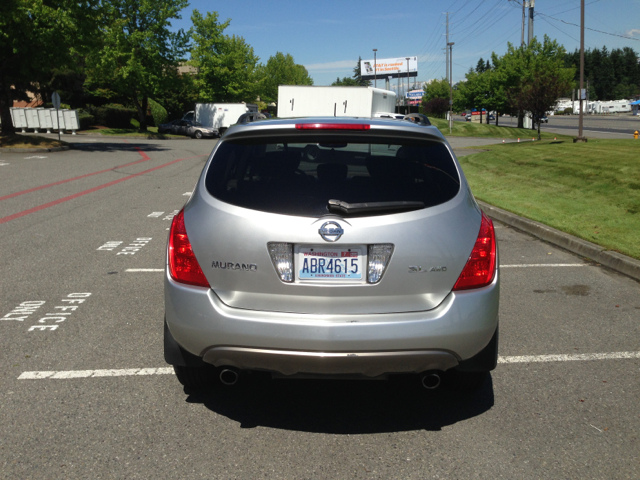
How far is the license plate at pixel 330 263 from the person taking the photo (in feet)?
10.1

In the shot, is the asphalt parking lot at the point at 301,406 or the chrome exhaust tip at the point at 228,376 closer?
the asphalt parking lot at the point at 301,406

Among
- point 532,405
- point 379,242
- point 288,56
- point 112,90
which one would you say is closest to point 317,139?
point 379,242

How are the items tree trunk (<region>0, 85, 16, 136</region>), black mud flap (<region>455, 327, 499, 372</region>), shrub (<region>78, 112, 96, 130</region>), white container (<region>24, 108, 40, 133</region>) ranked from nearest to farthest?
1. black mud flap (<region>455, 327, 499, 372</region>)
2. tree trunk (<region>0, 85, 16, 136</region>)
3. white container (<region>24, 108, 40, 133</region>)
4. shrub (<region>78, 112, 96, 130</region>)

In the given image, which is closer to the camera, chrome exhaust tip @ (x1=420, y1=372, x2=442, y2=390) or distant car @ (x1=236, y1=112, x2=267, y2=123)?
chrome exhaust tip @ (x1=420, y1=372, x2=442, y2=390)

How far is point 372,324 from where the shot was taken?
3078mm

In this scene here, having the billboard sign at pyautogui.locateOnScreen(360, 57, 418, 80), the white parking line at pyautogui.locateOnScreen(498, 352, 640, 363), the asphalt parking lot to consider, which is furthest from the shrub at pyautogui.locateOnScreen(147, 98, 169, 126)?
the billboard sign at pyautogui.locateOnScreen(360, 57, 418, 80)

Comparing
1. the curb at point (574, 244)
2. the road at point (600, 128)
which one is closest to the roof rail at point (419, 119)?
the curb at point (574, 244)

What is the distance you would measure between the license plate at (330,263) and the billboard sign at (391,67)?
462 ft

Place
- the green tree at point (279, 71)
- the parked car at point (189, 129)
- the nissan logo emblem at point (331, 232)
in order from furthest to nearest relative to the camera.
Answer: the green tree at point (279, 71), the parked car at point (189, 129), the nissan logo emblem at point (331, 232)

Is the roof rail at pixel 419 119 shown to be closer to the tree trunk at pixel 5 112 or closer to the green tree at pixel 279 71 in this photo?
the tree trunk at pixel 5 112

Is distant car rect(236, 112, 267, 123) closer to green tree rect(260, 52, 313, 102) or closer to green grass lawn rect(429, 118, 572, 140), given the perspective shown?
green grass lawn rect(429, 118, 572, 140)

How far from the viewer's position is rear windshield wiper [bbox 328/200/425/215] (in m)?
3.07

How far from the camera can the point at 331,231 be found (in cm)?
303

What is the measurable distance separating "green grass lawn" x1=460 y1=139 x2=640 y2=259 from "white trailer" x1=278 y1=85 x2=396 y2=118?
302 inches
